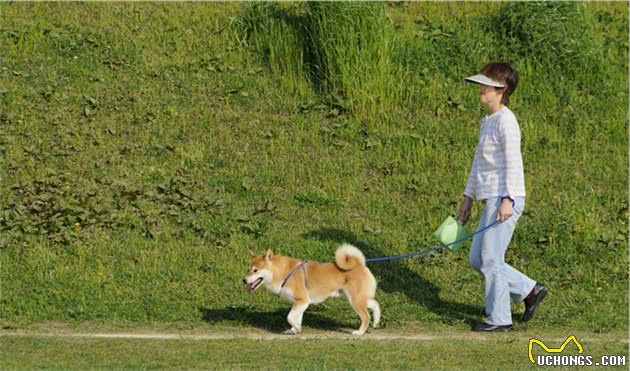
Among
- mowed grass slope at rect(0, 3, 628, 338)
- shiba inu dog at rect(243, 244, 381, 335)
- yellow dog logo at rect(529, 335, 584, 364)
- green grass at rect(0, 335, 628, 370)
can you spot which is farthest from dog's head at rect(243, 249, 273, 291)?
yellow dog logo at rect(529, 335, 584, 364)

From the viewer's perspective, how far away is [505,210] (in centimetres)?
836

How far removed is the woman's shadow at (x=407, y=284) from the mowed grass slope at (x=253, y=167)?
0.02 m

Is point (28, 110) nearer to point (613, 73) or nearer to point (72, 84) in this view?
point (72, 84)

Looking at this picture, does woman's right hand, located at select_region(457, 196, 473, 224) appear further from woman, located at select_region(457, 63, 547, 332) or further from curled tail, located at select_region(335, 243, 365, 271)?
curled tail, located at select_region(335, 243, 365, 271)

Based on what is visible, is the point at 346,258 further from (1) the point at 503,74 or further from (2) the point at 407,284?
(1) the point at 503,74

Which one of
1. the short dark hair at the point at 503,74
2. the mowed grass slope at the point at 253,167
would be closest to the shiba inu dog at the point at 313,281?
the mowed grass slope at the point at 253,167

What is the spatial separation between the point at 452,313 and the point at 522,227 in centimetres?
197

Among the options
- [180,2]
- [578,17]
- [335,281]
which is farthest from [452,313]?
[180,2]

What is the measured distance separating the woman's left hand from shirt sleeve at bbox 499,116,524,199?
0.18 feet

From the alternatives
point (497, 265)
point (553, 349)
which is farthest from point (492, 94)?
point (553, 349)

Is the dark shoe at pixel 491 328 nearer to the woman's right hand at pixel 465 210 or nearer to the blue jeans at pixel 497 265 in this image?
the blue jeans at pixel 497 265

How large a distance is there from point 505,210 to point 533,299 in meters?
1.06

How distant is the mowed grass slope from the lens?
9.76 meters

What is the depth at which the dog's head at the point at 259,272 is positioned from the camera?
27.6ft
